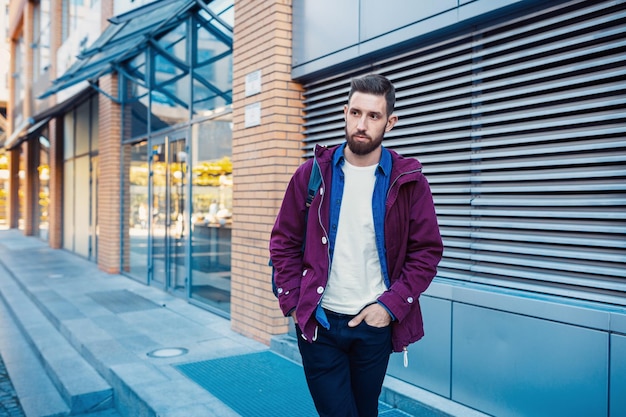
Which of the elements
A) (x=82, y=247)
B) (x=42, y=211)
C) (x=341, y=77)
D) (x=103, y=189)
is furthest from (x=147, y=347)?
(x=42, y=211)

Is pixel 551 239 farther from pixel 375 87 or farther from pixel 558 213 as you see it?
pixel 375 87

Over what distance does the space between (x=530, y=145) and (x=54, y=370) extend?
4596 millimetres

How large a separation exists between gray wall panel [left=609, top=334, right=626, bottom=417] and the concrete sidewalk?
3.10 ft

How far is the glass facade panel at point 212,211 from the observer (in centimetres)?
741

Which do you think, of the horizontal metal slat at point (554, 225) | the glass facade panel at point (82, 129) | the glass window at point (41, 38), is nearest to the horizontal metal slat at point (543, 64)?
the horizontal metal slat at point (554, 225)

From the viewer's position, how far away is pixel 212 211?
7836mm

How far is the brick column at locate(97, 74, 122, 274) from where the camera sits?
37.0 ft

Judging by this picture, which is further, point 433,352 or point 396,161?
point 433,352

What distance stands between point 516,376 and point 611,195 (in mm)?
1213

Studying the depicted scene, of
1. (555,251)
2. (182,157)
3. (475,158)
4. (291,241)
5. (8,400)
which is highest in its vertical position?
(182,157)

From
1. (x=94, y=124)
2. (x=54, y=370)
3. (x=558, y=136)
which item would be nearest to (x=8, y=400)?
(x=54, y=370)

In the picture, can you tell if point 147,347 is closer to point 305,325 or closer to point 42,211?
point 305,325

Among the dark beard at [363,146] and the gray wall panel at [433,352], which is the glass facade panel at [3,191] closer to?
the gray wall panel at [433,352]

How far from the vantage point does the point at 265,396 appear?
4.35m
